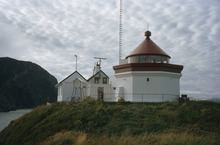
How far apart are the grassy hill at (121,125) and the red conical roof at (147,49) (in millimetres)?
6319

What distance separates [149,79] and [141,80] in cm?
72

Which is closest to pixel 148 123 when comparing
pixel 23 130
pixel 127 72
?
pixel 127 72

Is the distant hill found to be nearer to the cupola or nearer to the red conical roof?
the red conical roof

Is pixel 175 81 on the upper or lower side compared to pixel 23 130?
upper

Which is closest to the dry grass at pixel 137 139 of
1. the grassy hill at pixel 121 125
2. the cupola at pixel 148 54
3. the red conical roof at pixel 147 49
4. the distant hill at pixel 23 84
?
the grassy hill at pixel 121 125

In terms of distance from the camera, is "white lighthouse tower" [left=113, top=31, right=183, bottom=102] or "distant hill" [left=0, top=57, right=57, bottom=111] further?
"distant hill" [left=0, top=57, right=57, bottom=111]

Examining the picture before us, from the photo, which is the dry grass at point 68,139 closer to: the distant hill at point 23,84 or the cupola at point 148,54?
the cupola at point 148,54

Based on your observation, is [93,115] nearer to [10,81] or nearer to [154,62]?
[154,62]

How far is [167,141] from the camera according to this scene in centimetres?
1700

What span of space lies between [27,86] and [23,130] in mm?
143777

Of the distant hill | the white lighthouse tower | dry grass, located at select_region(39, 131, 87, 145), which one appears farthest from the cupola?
the distant hill

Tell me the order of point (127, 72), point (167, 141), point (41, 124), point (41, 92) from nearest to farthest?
point (167, 141) → point (41, 124) → point (127, 72) → point (41, 92)

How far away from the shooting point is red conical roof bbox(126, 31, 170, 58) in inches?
1236

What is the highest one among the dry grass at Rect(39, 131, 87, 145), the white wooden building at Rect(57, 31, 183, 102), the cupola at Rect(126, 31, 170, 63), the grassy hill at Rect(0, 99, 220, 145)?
the cupola at Rect(126, 31, 170, 63)
